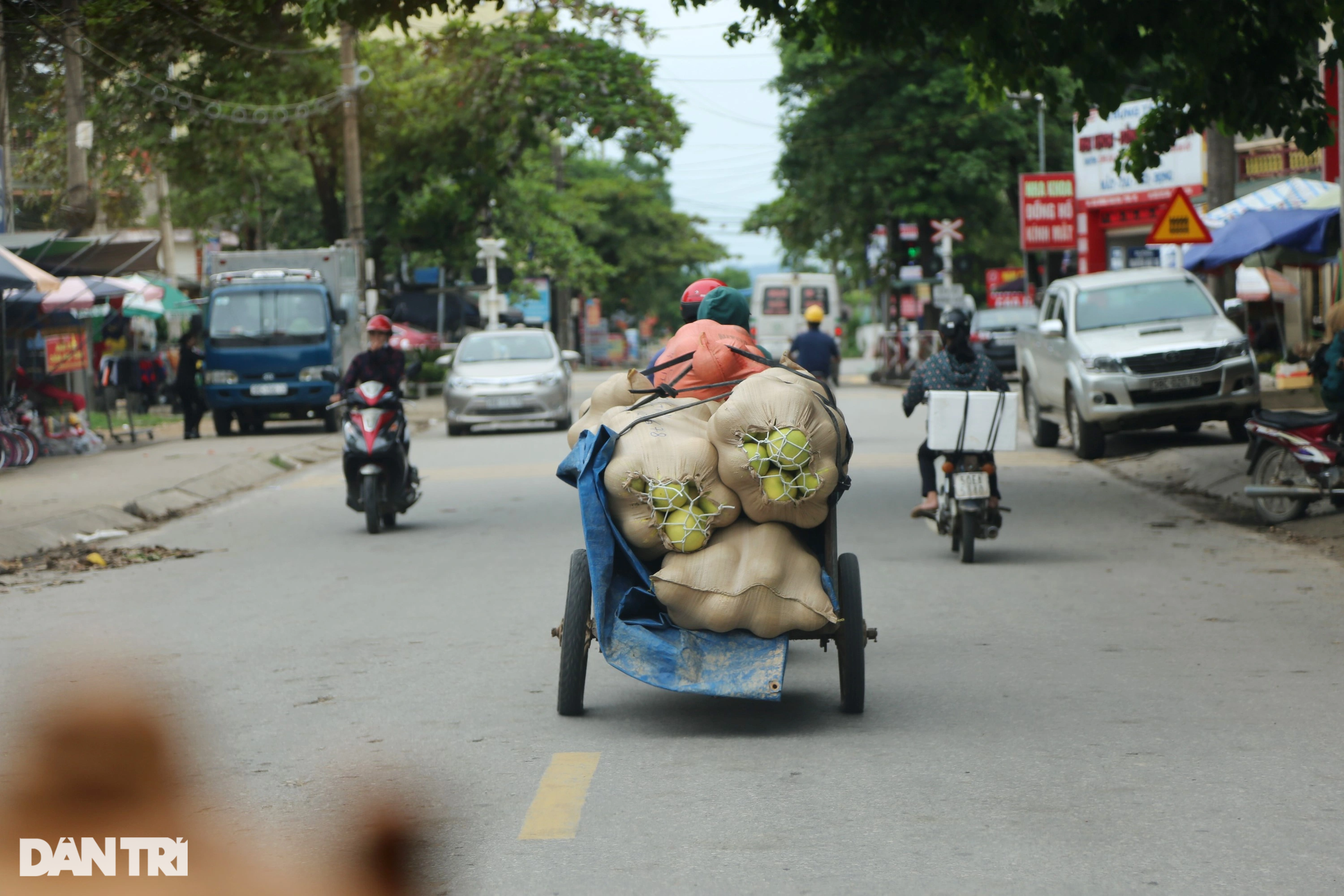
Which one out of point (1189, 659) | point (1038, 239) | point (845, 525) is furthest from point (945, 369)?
point (1038, 239)

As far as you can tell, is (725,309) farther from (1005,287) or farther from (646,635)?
(1005,287)

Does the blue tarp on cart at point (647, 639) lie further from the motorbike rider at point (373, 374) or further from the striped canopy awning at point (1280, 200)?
the striped canopy awning at point (1280, 200)

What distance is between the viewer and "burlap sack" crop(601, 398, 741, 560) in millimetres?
5883

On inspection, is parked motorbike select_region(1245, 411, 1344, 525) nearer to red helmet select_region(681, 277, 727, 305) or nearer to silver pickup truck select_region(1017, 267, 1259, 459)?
silver pickup truck select_region(1017, 267, 1259, 459)

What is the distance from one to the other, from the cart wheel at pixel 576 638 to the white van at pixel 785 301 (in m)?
38.6

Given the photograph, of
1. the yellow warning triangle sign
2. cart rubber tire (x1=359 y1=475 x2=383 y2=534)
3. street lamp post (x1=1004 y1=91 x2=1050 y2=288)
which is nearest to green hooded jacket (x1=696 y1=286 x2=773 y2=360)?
cart rubber tire (x1=359 y1=475 x2=383 y2=534)

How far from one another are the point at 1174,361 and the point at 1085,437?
1344mm

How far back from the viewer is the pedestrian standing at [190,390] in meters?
25.4

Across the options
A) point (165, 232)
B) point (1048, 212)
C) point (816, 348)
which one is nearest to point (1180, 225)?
point (816, 348)

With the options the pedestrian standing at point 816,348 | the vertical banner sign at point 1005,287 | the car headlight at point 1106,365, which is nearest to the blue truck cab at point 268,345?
the pedestrian standing at point 816,348

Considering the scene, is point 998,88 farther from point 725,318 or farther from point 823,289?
point 823,289

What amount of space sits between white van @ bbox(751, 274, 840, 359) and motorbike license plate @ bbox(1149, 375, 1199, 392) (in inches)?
1077

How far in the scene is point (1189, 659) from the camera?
725cm

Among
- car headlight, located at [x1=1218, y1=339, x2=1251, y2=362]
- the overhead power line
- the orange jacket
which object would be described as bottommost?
car headlight, located at [x1=1218, y1=339, x2=1251, y2=362]
